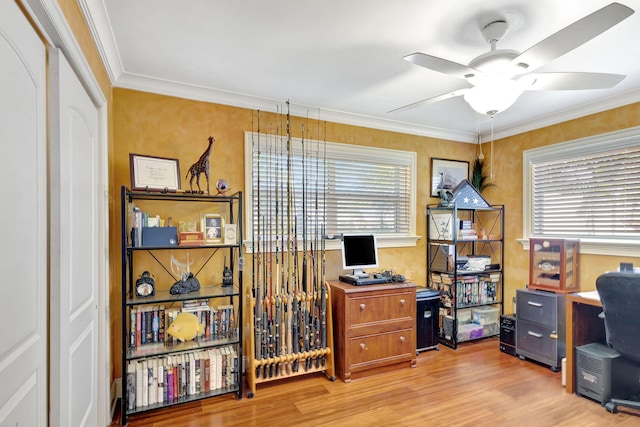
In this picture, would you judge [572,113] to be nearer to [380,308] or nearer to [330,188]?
[330,188]

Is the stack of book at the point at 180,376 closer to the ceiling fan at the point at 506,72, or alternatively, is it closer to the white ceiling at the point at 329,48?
the white ceiling at the point at 329,48

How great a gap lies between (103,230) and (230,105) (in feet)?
4.73

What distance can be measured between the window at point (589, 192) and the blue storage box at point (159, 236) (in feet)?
11.5

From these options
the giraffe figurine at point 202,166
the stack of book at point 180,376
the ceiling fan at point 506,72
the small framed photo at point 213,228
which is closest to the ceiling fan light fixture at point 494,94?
the ceiling fan at point 506,72

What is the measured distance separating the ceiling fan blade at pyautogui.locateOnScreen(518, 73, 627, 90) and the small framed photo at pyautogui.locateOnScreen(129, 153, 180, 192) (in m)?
2.28

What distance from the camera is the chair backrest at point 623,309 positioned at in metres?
2.10

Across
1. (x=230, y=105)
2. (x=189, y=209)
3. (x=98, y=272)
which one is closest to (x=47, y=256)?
(x=98, y=272)

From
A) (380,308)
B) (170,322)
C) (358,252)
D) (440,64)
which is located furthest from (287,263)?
Answer: (440,64)

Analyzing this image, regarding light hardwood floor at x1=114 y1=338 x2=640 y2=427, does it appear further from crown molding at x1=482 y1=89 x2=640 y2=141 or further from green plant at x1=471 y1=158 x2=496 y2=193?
crown molding at x1=482 y1=89 x2=640 y2=141

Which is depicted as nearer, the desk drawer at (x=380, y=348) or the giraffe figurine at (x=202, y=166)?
the giraffe figurine at (x=202, y=166)

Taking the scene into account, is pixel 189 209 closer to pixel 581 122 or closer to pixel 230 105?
pixel 230 105

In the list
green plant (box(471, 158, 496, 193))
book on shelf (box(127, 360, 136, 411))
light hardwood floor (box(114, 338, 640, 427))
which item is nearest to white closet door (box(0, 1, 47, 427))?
book on shelf (box(127, 360, 136, 411))

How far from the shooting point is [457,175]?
417 centimetres

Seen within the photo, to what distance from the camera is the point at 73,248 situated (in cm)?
158
